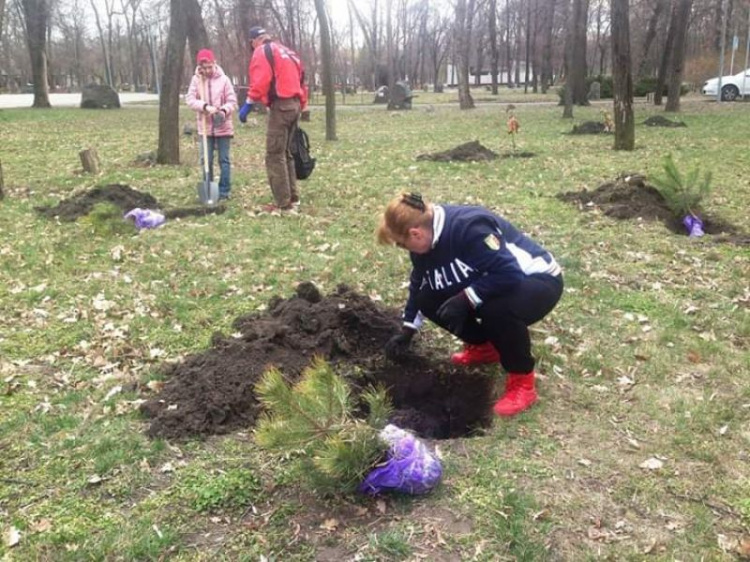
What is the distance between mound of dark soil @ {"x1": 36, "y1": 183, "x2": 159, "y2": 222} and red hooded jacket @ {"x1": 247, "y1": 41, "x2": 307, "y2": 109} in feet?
6.04

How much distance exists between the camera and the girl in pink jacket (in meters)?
7.85

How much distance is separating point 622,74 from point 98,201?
906 centimetres

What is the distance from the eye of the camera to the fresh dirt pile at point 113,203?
7.49 meters

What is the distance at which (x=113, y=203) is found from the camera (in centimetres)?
762

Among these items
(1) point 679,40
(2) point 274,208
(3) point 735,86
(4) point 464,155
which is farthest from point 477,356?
(3) point 735,86

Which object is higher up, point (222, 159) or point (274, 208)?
point (222, 159)

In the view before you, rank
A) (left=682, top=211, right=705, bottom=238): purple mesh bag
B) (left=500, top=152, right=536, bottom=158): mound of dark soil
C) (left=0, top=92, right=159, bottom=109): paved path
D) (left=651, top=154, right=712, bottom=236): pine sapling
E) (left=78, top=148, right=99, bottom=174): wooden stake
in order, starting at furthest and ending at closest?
(left=0, top=92, right=159, bottom=109): paved path, (left=500, top=152, right=536, bottom=158): mound of dark soil, (left=78, top=148, right=99, bottom=174): wooden stake, (left=651, top=154, right=712, bottom=236): pine sapling, (left=682, top=211, right=705, bottom=238): purple mesh bag

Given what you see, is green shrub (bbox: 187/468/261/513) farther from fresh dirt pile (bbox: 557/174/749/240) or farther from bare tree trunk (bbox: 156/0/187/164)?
bare tree trunk (bbox: 156/0/187/164)

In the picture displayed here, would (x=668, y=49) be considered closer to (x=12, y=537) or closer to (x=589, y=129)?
(x=589, y=129)

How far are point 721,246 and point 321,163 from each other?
6.76 metres

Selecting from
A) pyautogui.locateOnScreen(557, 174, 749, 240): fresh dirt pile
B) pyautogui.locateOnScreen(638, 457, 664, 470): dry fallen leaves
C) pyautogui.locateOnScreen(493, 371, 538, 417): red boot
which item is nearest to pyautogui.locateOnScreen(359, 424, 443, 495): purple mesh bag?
pyautogui.locateOnScreen(493, 371, 538, 417): red boot

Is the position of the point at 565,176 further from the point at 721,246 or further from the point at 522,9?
the point at 522,9

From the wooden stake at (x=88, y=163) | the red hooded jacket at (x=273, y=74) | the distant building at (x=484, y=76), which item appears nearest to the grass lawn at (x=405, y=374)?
the red hooded jacket at (x=273, y=74)

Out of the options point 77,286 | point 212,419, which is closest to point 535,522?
point 212,419
